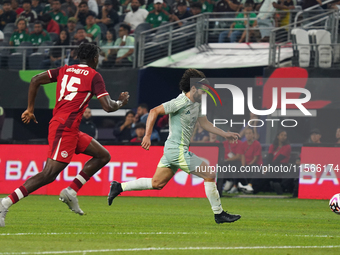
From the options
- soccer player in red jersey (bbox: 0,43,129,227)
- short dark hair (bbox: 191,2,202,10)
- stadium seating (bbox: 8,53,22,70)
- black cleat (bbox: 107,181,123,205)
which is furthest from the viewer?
stadium seating (bbox: 8,53,22,70)

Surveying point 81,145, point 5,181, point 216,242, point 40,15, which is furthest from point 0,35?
point 216,242

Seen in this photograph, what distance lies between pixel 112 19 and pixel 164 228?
49.4 ft

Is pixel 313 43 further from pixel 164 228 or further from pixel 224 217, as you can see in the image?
pixel 164 228

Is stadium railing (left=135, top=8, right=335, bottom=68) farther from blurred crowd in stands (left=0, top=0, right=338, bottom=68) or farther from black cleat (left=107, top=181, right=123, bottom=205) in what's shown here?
black cleat (left=107, top=181, right=123, bottom=205)

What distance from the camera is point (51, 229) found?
7.95 meters

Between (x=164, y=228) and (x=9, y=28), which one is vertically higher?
(x=164, y=228)

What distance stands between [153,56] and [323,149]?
636 centimetres

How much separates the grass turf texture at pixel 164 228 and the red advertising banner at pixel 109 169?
7.70 feet

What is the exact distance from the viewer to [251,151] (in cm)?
1661

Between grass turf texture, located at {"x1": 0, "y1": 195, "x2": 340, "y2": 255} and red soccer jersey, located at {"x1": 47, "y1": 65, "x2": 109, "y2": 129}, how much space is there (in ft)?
4.58

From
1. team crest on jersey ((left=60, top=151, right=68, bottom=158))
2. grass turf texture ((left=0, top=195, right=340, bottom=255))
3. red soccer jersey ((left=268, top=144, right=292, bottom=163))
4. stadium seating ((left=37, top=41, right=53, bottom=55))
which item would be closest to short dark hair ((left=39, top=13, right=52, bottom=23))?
stadium seating ((left=37, top=41, right=53, bottom=55))

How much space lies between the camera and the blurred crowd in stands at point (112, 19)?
19.6 metres

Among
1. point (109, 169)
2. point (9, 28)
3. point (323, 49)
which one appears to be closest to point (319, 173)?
point (323, 49)

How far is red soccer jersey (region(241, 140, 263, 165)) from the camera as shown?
16531 millimetres
